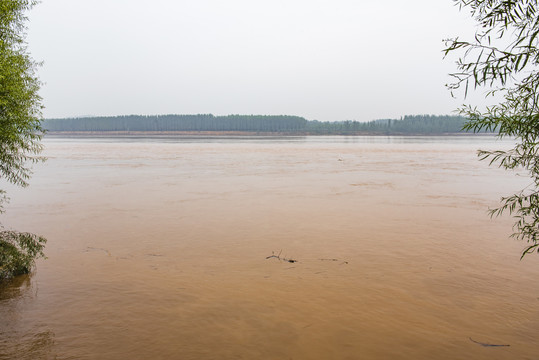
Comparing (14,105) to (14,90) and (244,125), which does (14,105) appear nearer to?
(14,90)

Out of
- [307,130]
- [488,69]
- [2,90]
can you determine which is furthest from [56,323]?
[307,130]

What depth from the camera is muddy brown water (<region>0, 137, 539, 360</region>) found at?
4.91 metres

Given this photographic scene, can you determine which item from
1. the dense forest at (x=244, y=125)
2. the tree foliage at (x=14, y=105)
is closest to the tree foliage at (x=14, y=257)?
the tree foliage at (x=14, y=105)

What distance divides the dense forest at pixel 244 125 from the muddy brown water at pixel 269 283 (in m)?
129

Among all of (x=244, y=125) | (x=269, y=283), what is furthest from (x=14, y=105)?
(x=244, y=125)

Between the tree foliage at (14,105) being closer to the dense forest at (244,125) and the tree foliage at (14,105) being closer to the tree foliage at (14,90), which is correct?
the tree foliage at (14,90)

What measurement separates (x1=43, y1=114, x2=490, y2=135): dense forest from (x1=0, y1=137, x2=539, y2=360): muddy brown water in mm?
129206

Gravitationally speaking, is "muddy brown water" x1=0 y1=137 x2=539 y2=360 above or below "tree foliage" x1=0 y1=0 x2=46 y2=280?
below

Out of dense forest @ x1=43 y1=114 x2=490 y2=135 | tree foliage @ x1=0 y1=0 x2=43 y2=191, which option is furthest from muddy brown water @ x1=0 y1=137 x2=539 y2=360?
dense forest @ x1=43 y1=114 x2=490 y2=135

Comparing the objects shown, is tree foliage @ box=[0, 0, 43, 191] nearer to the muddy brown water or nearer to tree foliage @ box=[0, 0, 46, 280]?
tree foliage @ box=[0, 0, 46, 280]

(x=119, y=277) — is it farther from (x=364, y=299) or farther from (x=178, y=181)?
(x=178, y=181)

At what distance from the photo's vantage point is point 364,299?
6.19m

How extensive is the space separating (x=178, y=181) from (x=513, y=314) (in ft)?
54.5

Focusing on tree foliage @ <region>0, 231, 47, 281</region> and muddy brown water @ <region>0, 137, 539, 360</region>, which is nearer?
muddy brown water @ <region>0, 137, 539, 360</region>
